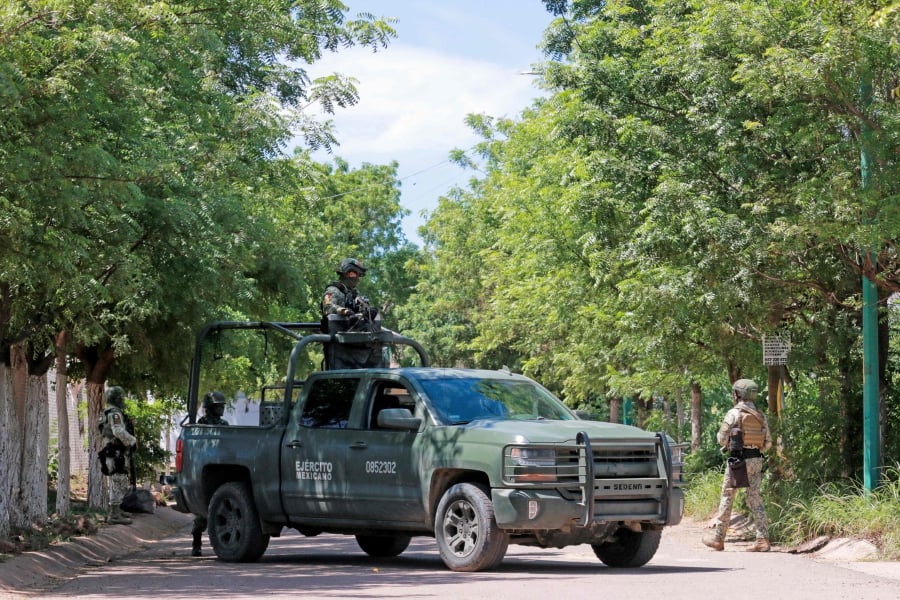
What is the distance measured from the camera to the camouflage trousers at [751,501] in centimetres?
1623

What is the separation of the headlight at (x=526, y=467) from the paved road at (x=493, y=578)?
2.80ft

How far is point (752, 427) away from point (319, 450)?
541cm

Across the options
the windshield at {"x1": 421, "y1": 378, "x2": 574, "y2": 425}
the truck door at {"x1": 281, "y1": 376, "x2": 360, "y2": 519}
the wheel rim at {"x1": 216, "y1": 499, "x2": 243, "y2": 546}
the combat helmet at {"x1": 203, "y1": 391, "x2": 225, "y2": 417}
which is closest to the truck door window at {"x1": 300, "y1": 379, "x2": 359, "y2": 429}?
the truck door at {"x1": 281, "y1": 376, "x2": 360, "y2": 519}

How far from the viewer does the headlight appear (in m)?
12.1

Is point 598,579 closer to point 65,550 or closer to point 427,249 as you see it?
→ point 65,550

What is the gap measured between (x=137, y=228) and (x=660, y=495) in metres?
6.65

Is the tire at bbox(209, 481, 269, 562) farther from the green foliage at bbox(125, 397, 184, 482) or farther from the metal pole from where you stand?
the green foliage at bbox(125, 397, 184, 482)

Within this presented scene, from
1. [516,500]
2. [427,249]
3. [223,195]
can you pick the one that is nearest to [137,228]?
[223,195]

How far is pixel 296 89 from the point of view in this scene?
71.3ft

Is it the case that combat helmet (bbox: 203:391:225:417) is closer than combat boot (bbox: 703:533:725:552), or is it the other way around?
combat boot (bbox: 703:533:725:552)

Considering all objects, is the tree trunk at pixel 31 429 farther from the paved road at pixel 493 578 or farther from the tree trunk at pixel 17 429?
the paved road at pixel 493 578

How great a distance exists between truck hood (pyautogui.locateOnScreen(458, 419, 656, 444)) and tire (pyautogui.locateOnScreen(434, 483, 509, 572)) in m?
0.52

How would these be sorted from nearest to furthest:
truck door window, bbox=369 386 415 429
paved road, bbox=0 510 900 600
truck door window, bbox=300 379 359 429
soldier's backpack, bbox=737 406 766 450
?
1. paved road, bbox=0 510 900 600
2. truck door window, bbox=369 386 415 429
3. truck door window, bbox=300 379 359 429
4. soldier's backpack, bbox=737 406 766 450

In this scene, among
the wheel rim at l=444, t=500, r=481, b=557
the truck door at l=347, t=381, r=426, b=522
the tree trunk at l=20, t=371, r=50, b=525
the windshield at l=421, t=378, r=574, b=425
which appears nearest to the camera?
the wheel rim at l=444, t=500, r=481, b=557
